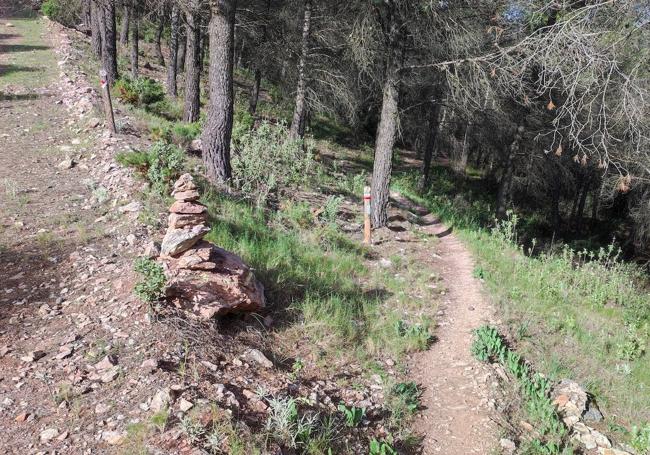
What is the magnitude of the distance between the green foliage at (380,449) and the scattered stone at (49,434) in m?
2.30

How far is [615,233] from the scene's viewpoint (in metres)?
23.0

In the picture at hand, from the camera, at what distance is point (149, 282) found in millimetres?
4469

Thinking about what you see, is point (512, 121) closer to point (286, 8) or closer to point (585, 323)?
point (286, 8)

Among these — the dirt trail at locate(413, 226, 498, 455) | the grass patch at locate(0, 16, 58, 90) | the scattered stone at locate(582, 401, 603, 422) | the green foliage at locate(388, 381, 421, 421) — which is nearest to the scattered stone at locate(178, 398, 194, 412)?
the green foliage at locate(388, 381, 421, 421)

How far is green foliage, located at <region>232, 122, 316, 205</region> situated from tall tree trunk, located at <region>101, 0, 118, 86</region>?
6779 mm

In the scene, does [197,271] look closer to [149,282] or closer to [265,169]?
[149,282]

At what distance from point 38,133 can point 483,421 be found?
36.7 ft

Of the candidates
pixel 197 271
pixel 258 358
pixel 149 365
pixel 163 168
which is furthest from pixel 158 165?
pixel 149 365

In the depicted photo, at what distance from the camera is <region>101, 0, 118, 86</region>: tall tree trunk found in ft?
48.1

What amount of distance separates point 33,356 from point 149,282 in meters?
1.10

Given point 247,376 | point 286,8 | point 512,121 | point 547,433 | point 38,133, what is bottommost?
point 547,433

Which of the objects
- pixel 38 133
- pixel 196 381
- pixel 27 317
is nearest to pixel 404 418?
pixel 196 381

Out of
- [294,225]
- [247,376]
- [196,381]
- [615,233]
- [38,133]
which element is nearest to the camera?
[196,381]

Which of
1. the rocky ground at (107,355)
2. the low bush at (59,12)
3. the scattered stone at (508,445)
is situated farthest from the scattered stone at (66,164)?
the low bush at (59,12)
